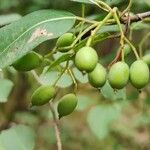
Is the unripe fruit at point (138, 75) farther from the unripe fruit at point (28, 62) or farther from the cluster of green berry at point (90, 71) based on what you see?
the unripe fruit at point (28, 62)

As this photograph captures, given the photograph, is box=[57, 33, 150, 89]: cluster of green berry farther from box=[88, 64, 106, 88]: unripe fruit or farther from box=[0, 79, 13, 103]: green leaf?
box=[0, 79, 13, 103]: green leaf

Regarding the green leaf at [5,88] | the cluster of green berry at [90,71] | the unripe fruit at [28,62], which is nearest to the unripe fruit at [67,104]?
the cluster of green berry at [90,71]

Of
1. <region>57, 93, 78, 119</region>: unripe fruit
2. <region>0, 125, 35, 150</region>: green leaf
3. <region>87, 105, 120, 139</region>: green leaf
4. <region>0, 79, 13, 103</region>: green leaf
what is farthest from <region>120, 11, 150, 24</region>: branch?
<region>87, 105, 120, 139</region>: green leaf

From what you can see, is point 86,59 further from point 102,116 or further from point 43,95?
point 102,116

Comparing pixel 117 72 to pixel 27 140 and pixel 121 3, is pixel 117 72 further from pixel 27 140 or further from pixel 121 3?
pixel 27 140

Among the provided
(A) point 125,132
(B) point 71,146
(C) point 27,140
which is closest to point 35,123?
(B) point 71,146

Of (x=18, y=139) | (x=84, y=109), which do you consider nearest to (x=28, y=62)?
(x=18, y=139)
